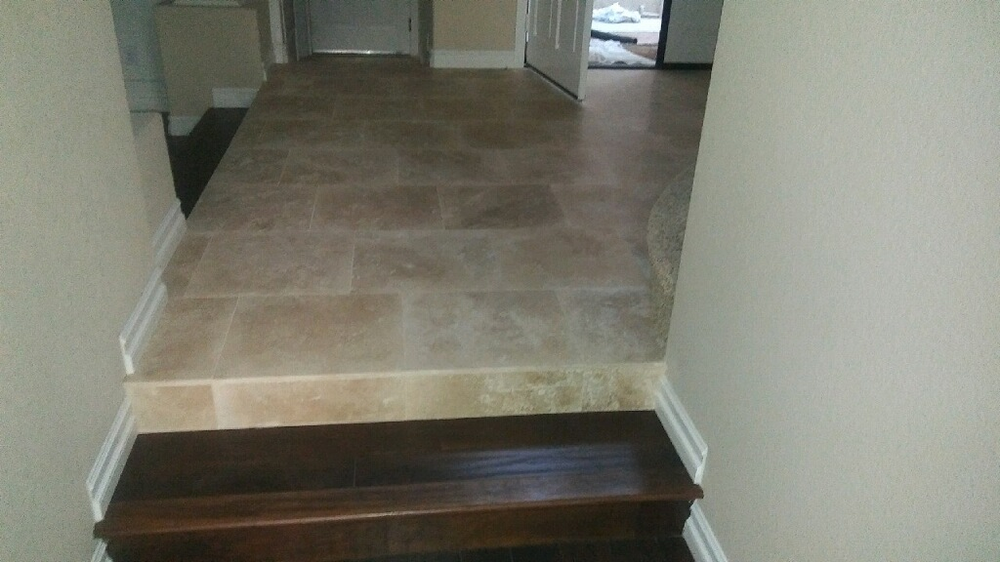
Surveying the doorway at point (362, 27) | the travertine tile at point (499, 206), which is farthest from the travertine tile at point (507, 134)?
the doorway at point (362, 27)

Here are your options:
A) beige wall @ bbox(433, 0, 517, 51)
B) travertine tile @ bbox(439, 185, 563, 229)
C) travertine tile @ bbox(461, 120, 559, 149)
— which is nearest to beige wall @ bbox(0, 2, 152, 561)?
travertine tile @ bbox(439, 185, 563, 229)

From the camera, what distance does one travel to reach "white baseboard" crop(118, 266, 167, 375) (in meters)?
1.70

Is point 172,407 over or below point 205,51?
below

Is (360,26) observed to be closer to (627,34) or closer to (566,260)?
(627,34)

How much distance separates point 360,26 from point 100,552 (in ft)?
18.0

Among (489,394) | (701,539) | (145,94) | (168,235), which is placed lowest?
(145,94)

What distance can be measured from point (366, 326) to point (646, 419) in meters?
0.80

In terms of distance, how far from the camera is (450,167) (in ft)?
10.5

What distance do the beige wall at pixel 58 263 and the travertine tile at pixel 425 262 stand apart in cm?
73

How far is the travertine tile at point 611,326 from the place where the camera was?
1.91m

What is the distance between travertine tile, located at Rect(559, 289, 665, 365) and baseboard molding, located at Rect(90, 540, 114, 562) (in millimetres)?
1161

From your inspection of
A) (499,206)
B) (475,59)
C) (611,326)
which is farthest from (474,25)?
(611,326)

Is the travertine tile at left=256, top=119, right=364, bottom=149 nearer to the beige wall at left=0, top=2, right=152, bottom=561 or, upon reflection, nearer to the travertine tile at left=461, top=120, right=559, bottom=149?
the travertine tile at left=461, top=120, right=559, bottom=149

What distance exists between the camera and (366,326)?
1.97m
